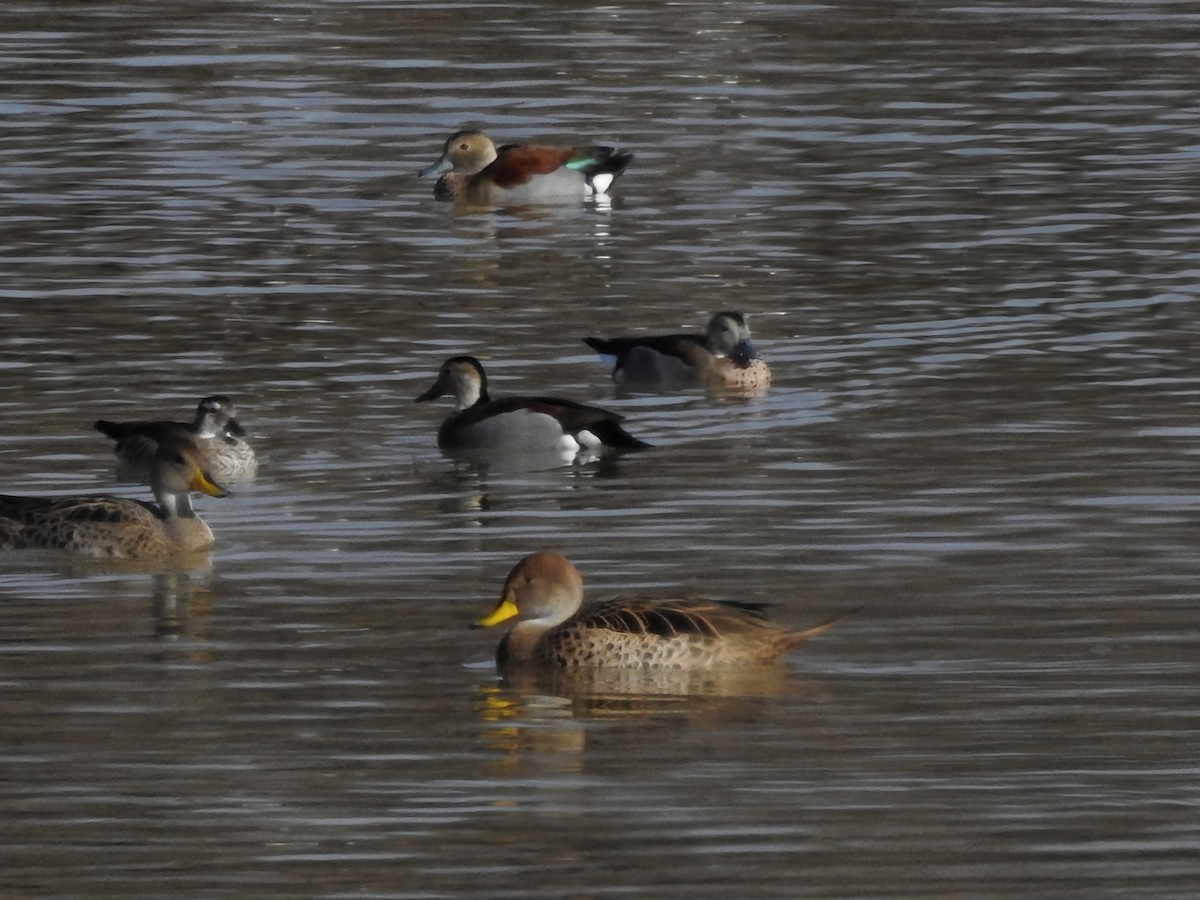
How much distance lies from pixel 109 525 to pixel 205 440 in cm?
173

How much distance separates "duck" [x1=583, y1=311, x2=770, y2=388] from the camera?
59.8 feet

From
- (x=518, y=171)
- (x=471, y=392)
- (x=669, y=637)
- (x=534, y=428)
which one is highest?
(x=518, y=171)

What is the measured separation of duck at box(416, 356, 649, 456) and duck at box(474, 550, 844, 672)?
4944mm

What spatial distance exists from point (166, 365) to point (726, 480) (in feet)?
16.5

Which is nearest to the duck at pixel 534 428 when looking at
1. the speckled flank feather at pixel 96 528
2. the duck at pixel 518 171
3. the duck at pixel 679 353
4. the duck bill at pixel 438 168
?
the duck at pixel 679 353

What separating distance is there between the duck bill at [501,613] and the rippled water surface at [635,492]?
0.21 meters

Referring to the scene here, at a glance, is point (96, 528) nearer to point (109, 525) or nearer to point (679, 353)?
point (109, 525)

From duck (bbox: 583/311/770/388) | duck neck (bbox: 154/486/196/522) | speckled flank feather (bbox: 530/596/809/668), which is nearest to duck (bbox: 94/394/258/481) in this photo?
duck neck (bbox: 154/486/196/522)

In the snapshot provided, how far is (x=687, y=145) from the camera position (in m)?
30.0

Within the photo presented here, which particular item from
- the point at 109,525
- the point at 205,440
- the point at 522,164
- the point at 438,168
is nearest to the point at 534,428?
the point at 205,440

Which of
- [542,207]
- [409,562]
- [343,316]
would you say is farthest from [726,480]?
[542,207]

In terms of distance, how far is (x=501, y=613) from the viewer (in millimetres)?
11125

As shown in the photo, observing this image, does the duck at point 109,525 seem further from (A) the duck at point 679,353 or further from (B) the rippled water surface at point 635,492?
(A) the duck at point 679,353

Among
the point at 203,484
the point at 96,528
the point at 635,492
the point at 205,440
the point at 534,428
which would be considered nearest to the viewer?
the point at 96,528
